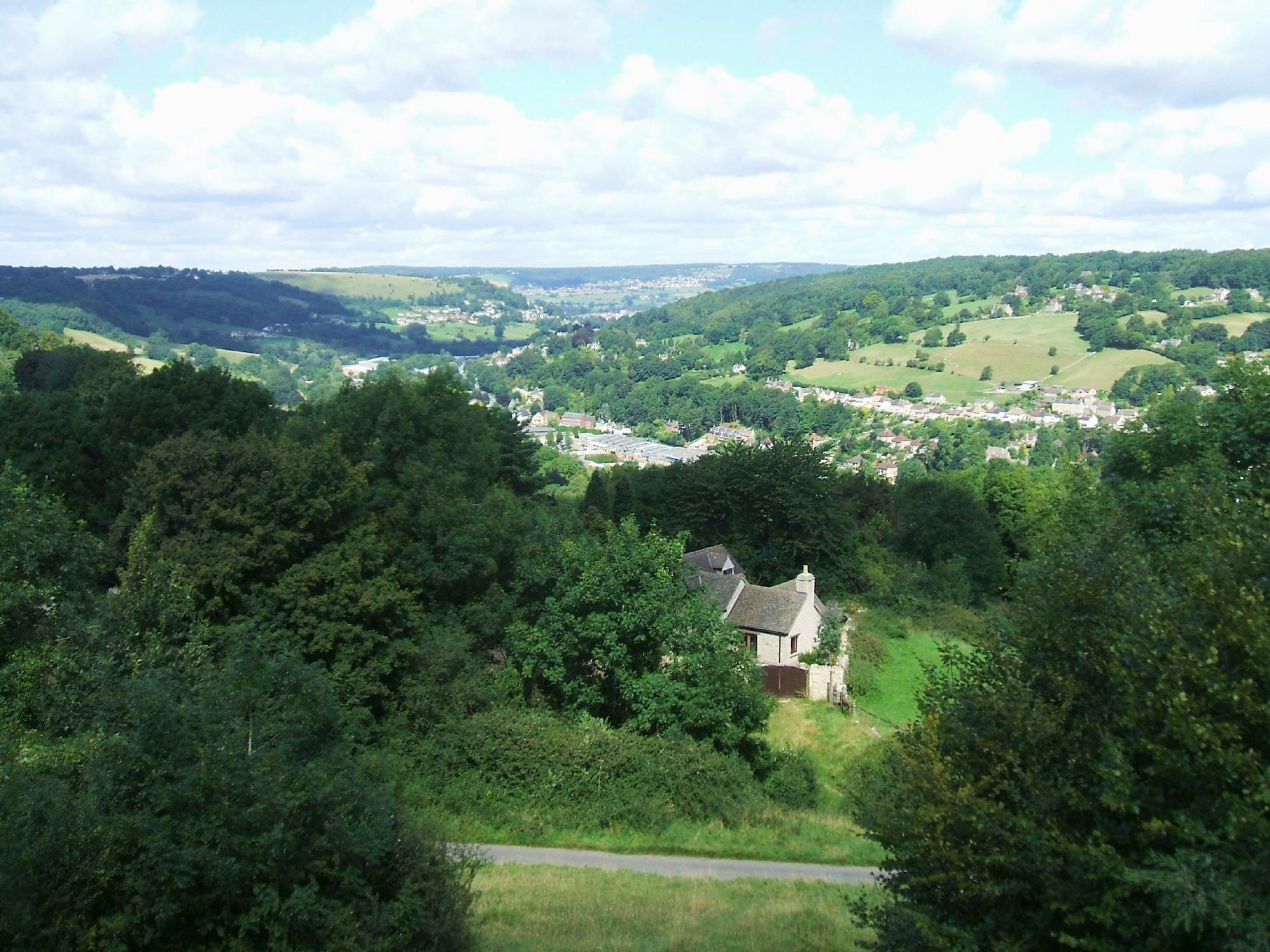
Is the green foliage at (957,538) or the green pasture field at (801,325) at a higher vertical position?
the green pasture field at (801,325)

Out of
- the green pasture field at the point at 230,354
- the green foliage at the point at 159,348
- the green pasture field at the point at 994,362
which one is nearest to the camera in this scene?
the green foliage at the point at 159,348

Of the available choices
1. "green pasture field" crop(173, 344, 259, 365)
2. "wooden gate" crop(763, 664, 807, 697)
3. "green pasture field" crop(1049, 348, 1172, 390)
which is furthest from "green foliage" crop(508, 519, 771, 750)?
"green pasture field" crop(173, 344, 259, 365)

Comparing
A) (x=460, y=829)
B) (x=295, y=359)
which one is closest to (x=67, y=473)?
(x=460, y=829)

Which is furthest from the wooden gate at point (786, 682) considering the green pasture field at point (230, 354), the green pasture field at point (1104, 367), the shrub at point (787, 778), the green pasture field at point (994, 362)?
the green pasture field at point (230, 354)

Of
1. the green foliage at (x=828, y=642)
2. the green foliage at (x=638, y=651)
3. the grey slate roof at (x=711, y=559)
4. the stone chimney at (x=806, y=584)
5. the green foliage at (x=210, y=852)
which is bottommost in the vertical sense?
the green foliage at (x=828, y=642)

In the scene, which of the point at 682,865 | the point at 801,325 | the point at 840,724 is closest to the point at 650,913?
the point at 682,865

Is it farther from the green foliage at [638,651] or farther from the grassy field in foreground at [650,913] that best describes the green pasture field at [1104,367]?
the grassy field in foreground at [650,913]

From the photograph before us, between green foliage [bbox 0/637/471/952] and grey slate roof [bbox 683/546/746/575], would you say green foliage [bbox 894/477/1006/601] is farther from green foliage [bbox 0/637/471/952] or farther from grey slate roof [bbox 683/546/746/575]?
green foliage [bbox 0/637/471/952]

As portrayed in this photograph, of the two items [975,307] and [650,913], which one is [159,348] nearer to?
[975,307]
